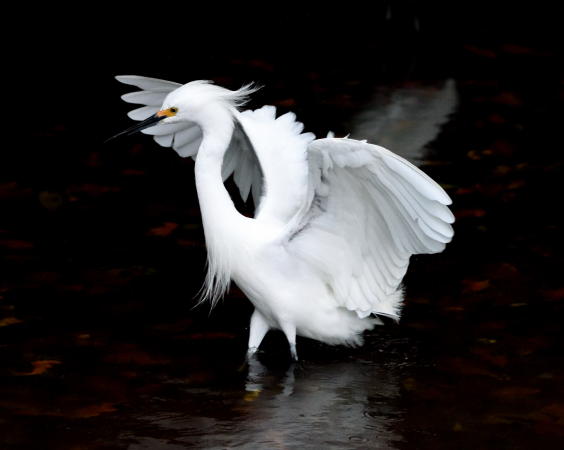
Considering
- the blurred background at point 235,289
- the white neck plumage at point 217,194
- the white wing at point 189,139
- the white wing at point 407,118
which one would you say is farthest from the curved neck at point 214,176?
the white wing at point 407,118

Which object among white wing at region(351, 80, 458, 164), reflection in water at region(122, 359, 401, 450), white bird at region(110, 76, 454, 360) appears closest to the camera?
reflection in water at region(122, 359, 401, 450)

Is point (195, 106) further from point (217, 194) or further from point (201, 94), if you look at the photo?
point (217, 194)

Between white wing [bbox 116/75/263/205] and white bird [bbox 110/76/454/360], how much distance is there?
0.13m

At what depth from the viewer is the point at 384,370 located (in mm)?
5484

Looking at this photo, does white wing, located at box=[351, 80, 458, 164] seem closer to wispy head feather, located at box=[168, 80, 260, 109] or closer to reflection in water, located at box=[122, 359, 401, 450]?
wispy head feather, located at box=[168, 80, 260, 109]

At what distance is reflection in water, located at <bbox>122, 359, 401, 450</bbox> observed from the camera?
469 centimetres

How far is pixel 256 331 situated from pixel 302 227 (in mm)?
630

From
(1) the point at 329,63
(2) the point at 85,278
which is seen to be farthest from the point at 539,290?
(1) the point at 329,63

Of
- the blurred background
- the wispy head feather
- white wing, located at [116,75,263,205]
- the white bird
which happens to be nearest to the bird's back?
the white bird

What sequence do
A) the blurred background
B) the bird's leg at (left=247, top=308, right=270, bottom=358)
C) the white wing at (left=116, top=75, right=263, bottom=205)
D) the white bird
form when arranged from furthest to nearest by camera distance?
the white wing at (left=116, top=75, right=263, bottom=205)
the bird's leg at (left=247, top=308, right=270, bottom=358)
the white bird
the blurred background

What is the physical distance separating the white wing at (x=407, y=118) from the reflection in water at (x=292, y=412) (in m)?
3.41

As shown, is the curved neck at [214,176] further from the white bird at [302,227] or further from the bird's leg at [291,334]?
the bird's leg at [291,334]

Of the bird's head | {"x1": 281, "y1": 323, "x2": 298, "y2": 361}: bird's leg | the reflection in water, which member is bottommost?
the reflection in water

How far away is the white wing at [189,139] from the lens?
20.0ft
